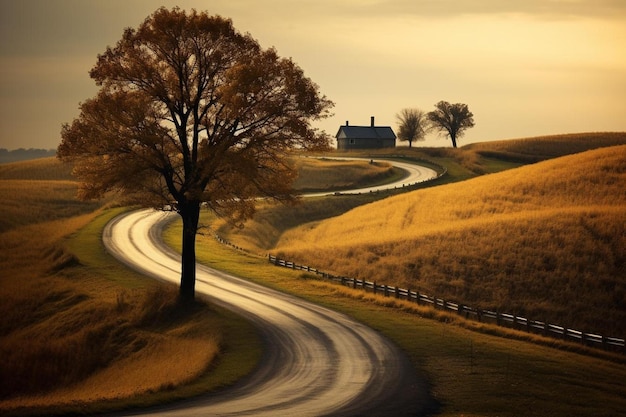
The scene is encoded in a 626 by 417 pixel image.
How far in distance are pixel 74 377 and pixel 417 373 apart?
15.5m

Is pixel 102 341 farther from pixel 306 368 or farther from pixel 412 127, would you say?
pixel 412 127

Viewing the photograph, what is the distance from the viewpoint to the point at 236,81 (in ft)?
113

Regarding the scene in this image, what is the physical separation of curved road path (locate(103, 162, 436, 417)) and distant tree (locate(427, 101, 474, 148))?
13199 cm

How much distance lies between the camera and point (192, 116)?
37.1 meters

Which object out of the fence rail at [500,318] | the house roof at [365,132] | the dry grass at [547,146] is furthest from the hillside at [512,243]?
the house roof at [365,132]

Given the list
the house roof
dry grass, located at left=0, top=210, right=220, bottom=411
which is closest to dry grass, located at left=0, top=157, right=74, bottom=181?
the house roof

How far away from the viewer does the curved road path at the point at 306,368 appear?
23.7 metres

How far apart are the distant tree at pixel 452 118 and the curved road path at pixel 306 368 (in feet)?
433

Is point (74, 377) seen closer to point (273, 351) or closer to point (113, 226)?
point (273, 351)

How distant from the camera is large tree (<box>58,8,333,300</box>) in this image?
114ft

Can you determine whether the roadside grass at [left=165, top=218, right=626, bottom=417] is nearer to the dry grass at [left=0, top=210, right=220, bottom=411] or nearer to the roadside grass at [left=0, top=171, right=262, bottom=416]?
the roadside grass at [left=0, top=171, right=262, bottom=416]

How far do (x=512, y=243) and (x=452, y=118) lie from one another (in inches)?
4837

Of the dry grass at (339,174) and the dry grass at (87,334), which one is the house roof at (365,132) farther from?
the dry grass at (87,334)

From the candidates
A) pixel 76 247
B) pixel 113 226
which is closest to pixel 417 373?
pixel 76 247
